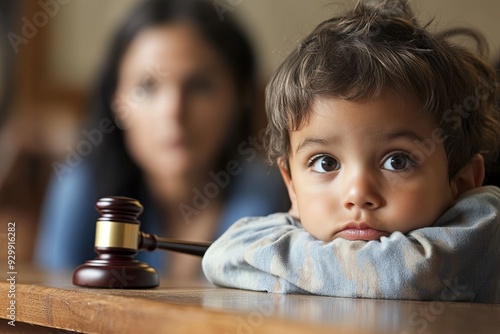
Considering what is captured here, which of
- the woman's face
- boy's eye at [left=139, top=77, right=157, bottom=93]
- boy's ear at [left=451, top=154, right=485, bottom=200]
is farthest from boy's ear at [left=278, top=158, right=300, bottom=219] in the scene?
boy's eye at [left=139, top=77, right=157, bottom=93]

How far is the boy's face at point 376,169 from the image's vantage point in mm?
961

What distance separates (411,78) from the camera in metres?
0.99

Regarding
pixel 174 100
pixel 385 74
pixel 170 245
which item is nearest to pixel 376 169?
pixel 385 74

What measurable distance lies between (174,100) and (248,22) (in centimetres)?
71

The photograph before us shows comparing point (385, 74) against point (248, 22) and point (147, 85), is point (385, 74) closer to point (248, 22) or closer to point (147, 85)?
point (147, 85)

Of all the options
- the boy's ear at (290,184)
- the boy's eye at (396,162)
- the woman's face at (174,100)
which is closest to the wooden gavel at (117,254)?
the boy's ear at (290,184)

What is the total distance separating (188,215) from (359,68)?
5.35 feet

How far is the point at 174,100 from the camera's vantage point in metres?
2.42

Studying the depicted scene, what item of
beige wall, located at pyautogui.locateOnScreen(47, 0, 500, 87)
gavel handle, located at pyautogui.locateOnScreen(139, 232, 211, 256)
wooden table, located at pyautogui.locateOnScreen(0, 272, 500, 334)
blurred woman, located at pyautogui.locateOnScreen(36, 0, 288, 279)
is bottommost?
wooden table, located at pyautogui.locateOnScreen(0, 272, 500, 334)

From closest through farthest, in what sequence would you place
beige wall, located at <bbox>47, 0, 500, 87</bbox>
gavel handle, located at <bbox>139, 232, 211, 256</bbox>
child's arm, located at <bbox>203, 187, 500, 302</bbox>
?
child's arm, located at <bbox>203, 187, 500, 302</bbox>
gavel handle, located at <bbox>139, 232, 211, 256</bbox>
beige wall, located at <bbox>47, 0, 500, 87</bbox>

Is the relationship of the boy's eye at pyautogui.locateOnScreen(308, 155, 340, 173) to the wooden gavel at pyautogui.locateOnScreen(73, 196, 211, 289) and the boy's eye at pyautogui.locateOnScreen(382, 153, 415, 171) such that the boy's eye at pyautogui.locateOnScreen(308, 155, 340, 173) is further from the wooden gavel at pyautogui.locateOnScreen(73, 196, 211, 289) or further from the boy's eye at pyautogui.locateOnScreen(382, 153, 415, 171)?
the wooden gavel at pyautogui.locateOnScreen(73, 196, 211, 289)

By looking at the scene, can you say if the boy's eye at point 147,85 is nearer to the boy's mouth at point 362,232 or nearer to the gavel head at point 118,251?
the gavel head at point 118,251

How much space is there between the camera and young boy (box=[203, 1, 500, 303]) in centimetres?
90

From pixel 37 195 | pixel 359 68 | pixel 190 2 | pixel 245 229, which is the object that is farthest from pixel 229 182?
pixel 359 68
